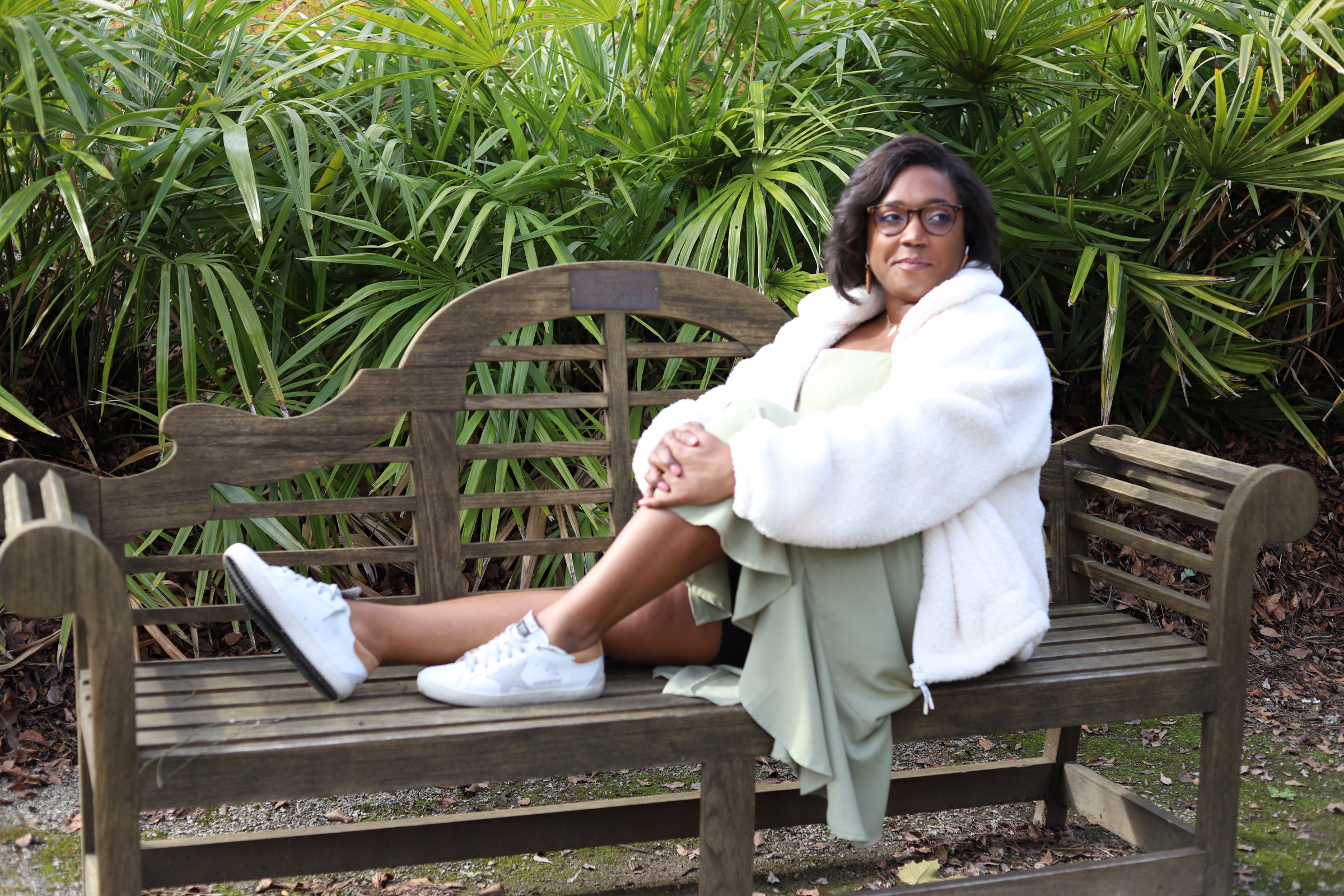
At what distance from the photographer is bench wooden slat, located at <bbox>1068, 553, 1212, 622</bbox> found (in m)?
2.16

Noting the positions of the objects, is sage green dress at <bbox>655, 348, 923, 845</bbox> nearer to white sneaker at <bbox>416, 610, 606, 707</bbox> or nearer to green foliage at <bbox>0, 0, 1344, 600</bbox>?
white sneaker at <bbox>416, 610, 606, 707</bbox>

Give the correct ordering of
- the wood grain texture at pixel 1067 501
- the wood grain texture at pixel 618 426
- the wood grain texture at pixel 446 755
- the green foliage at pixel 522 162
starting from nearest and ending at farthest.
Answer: the wood grain texture at pixel 446 755, the wood grain texture at pixel 618 426, the wood grain texture at pixel 1067 501, the green foliage at pixel 522 162

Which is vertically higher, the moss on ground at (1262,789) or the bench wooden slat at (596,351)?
the bench wooden slat at (596,351)

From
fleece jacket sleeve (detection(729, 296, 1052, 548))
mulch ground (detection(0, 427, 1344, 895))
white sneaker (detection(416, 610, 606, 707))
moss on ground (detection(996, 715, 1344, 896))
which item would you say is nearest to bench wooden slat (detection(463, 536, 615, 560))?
white sneaker (detection(416, 610, 606, 707))

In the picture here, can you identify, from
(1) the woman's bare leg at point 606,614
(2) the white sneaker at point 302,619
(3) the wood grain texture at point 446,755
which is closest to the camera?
(3) the wood grain texture at point 446,755

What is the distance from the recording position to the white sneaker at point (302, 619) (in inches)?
67.5

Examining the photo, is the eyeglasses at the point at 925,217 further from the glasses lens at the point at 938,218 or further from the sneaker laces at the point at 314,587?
the sneaker laces at the point at 314,587

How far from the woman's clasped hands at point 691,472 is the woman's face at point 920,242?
56cm

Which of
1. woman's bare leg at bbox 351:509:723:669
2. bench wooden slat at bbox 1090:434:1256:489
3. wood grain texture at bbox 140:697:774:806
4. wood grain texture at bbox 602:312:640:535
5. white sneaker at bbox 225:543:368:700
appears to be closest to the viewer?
wood grain texture at bbox 140:697:774:806

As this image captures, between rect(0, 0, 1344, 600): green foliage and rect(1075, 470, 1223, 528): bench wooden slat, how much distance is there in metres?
0.46

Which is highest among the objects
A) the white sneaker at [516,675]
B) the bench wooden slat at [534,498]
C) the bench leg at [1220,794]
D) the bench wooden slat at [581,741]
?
the bench wooden slat at [534,498]

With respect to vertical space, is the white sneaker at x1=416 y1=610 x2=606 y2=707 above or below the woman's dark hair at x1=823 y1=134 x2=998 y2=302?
below

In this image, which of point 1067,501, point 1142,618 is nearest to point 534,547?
point 1067,501

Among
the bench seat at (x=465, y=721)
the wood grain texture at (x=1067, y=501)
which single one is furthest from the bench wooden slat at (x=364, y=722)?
the wood grain texture at (x=1067, y=501)
